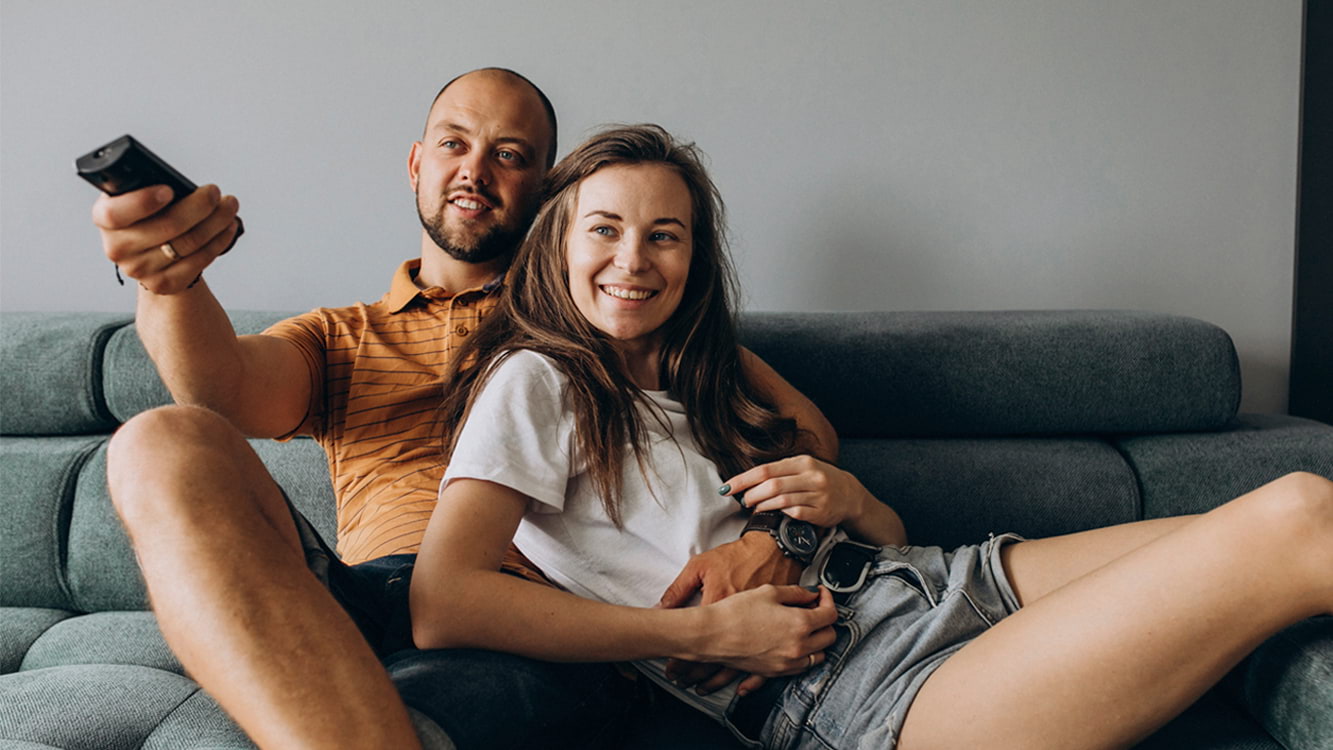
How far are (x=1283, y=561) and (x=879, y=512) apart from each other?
0.49 metres

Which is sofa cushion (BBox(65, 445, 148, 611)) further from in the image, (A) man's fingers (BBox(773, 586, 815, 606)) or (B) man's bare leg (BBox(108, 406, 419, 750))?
(A) man's fingers (BBox(773, 586, 815, 606))

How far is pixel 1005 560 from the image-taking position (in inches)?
45.4

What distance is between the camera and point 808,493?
1159 mm

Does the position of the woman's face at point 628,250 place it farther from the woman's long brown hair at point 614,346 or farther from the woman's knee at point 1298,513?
the woman's knee at point 1298,513

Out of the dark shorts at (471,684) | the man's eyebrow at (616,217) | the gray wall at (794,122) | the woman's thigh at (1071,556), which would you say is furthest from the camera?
the gray wall at (794,122)

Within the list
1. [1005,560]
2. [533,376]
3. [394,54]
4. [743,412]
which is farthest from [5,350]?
[1005,560]

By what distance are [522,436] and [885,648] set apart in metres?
0.45

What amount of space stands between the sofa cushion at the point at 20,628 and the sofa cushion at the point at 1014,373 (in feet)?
3.85

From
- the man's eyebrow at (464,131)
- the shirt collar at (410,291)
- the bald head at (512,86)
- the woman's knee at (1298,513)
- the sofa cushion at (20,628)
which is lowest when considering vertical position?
the sofa cushion at (20,628)

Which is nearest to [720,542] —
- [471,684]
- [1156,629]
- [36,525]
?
[471,684]

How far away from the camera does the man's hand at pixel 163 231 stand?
0.90 m

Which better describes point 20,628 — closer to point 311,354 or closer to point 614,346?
point 311,354

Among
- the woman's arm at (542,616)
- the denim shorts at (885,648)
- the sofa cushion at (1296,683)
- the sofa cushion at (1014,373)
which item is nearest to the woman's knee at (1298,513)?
the sofa cushion at (1296,683)

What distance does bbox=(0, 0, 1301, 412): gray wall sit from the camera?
1785 mm
